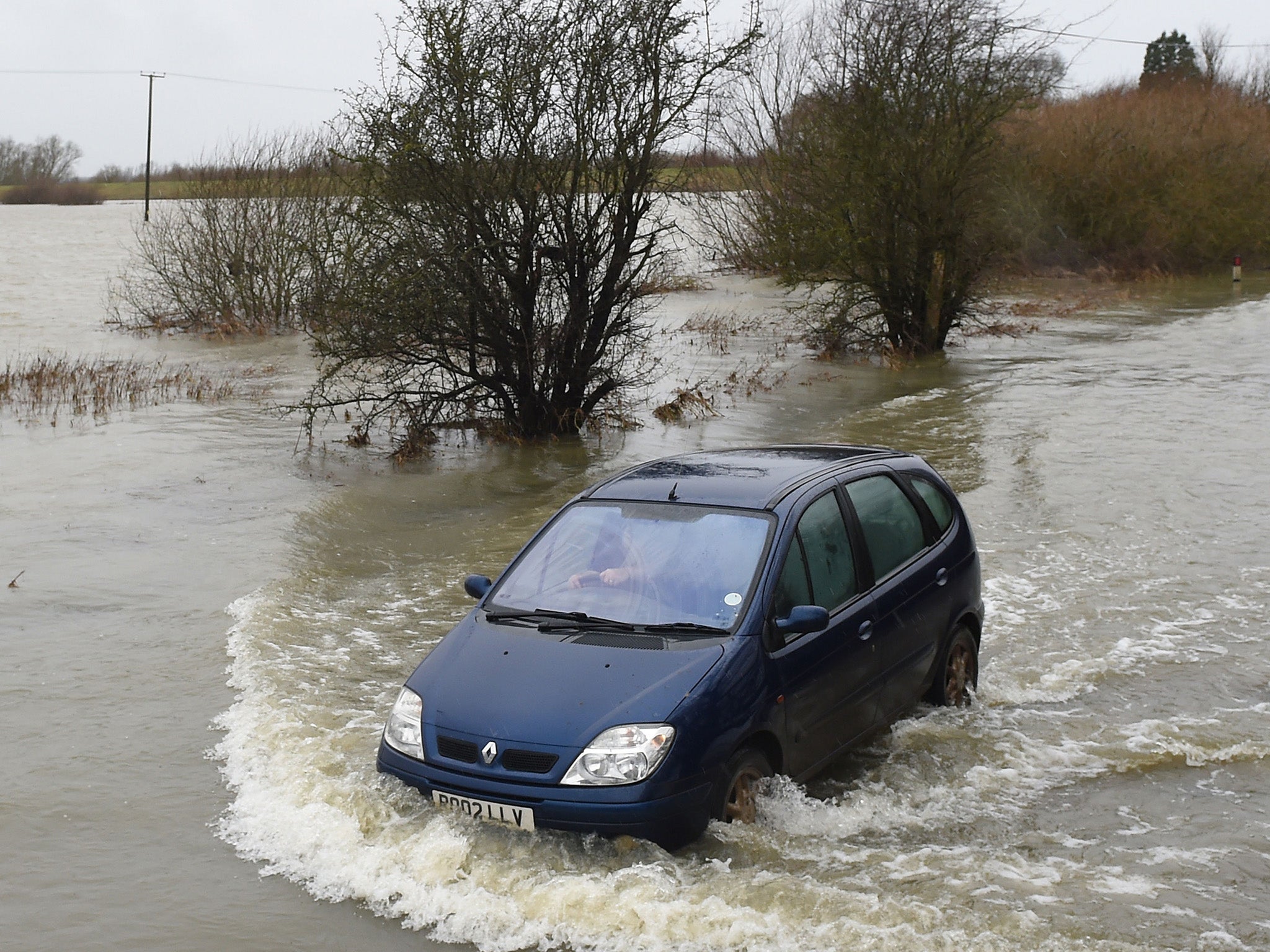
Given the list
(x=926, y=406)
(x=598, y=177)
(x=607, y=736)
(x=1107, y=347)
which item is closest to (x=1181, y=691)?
(x=607, y=736)

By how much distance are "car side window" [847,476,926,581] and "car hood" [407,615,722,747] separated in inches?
56.1

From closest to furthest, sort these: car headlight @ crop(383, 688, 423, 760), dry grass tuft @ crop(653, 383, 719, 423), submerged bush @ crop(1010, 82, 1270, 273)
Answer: car headlight @ crop(383, 688, 423, 760), dry grass tuft @ crop(653, 383, 719, 423), submerged bush @ crop(1010, 82, 1270, 273)

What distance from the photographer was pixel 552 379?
1700cm

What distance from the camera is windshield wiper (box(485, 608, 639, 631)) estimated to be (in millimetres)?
5680

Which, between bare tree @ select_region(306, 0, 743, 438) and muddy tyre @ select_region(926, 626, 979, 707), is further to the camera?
bare tree @ select_region(306, 0, 743, 438)

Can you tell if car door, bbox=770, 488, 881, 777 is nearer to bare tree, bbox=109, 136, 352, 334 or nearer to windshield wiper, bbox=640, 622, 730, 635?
windshield wiper, bbox=640, 622, 730, 635

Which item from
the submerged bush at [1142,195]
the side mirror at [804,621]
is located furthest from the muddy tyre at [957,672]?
the submerged bush at [1142,195]

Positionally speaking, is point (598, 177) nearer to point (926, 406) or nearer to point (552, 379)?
point (552, 379)

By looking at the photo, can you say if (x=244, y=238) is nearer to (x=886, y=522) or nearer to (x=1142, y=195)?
(x=886, y=522)

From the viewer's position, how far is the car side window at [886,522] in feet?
21.3

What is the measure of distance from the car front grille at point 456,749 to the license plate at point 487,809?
14cm

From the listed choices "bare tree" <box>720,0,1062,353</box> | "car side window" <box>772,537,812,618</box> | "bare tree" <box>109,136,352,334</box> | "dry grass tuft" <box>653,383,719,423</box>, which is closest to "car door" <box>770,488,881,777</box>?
"car side window" <box>772,537,812,618</box>

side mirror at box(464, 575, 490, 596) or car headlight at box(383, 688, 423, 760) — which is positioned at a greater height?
side mirror at box(464, 575, 490, 596)

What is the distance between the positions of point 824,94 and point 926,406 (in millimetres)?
8507
